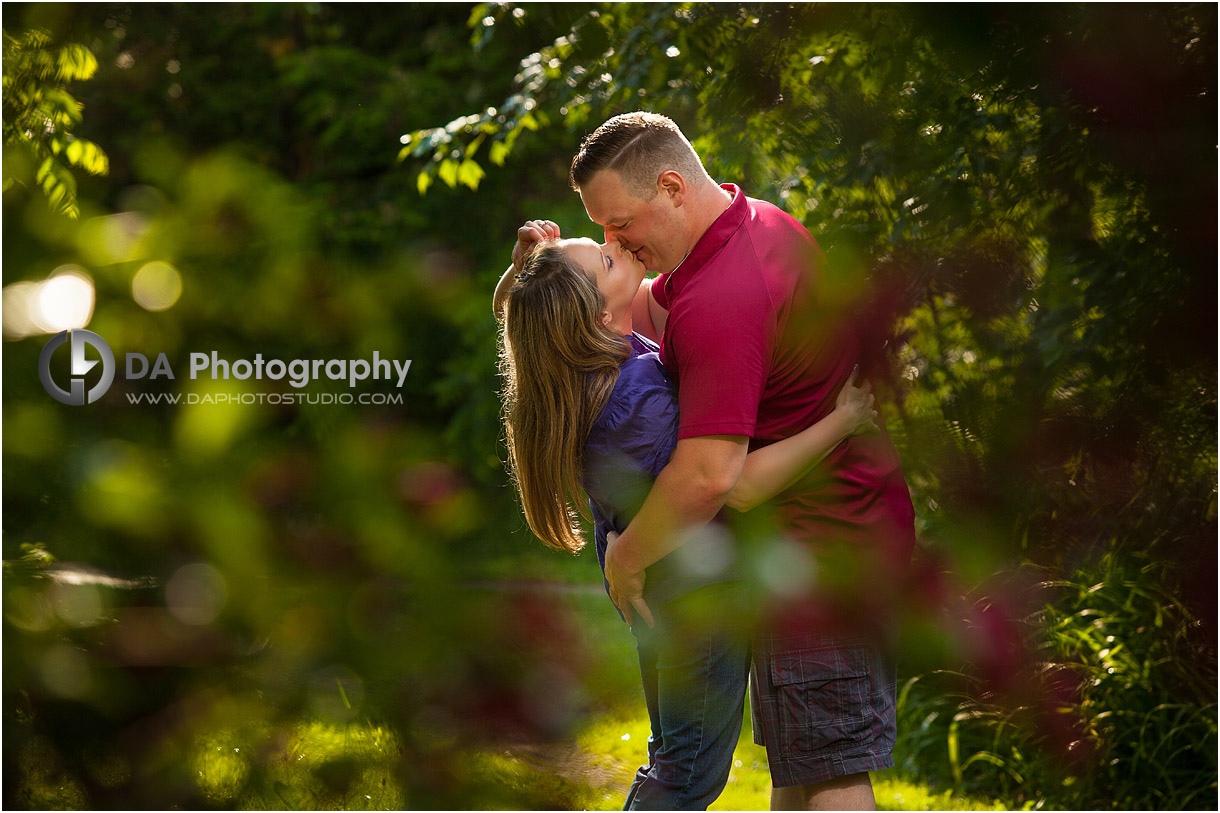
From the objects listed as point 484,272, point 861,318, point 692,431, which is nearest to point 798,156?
point 861,318

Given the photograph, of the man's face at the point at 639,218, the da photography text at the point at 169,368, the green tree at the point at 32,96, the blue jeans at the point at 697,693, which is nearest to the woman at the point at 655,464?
the blue jeans at the point at 697,693

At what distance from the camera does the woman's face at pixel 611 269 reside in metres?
1.93

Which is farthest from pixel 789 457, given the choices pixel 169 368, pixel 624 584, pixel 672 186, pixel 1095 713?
pixel 1095 713

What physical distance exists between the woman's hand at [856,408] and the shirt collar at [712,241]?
36 cm

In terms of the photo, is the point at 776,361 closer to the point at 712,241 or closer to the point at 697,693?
the point at 712,241

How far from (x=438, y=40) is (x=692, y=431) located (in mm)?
5503

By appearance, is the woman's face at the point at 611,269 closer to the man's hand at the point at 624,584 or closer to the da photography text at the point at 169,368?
the man's hand at the point at 624,584

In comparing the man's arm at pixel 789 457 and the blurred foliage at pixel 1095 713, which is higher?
the man's arm at pixel 789 457

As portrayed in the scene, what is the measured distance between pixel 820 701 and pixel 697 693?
0.26 meters

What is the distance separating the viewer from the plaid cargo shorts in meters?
1.89

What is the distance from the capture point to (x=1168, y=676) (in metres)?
3.02

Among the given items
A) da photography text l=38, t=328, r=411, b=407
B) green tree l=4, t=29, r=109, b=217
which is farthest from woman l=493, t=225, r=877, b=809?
green tree l=4, t=29, r=109, b=217

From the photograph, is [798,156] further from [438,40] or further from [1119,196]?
[438,40]

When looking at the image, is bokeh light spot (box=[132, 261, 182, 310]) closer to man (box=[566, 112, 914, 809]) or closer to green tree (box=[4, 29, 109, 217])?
green tree (box=[4, 29, 109, 217])
